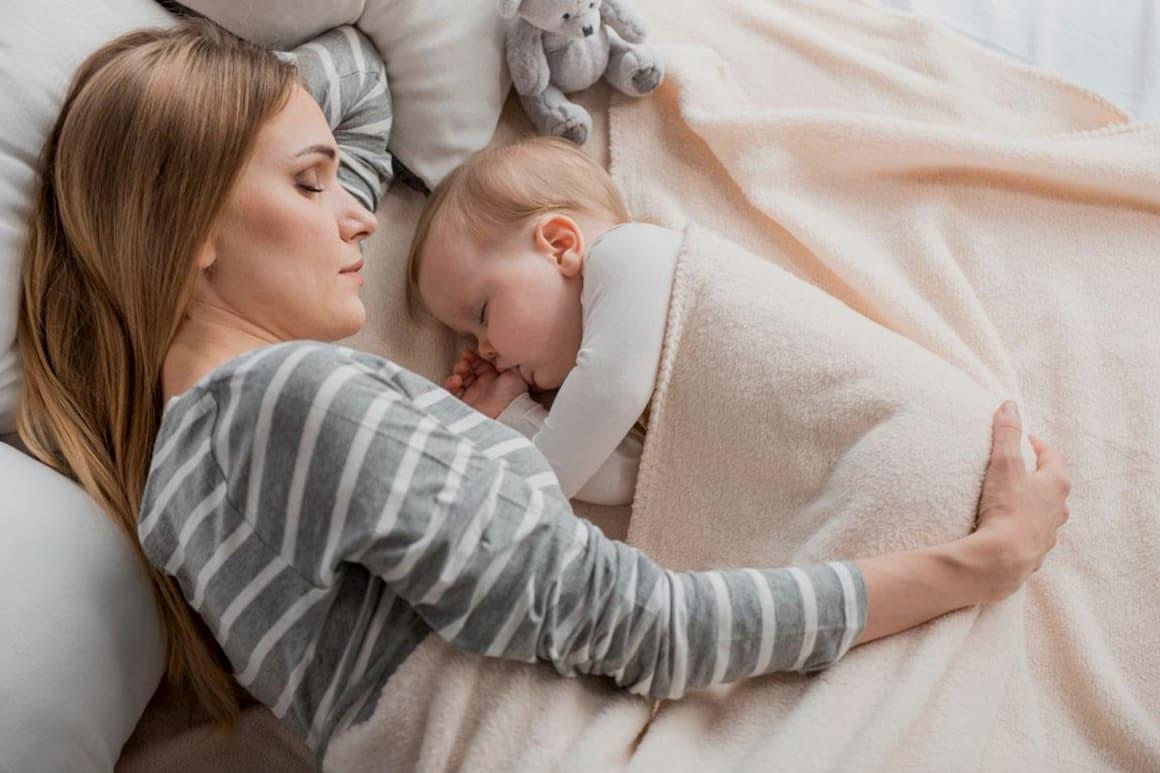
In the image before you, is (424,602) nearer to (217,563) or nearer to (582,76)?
(217,563)

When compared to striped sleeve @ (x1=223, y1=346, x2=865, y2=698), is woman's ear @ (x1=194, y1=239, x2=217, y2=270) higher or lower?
higher

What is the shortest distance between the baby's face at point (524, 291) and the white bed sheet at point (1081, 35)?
82cm

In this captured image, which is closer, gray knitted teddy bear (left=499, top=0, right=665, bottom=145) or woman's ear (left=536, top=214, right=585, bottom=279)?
woman's ear (left=536, top=214, right=585, bottom=279)

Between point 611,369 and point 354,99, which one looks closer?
point 611,369

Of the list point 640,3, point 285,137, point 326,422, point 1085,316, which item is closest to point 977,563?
point 1085,316

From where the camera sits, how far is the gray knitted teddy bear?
5.31ft

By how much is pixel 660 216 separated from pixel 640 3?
43 centimetres

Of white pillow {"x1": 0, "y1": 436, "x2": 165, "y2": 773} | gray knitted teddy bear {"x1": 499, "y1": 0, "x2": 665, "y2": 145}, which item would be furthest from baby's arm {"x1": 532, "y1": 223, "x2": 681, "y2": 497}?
white pillow {"x1": 0, "y1": 436, "x2": 165, "y2": 773}

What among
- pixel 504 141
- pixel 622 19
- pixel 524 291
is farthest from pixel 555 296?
pixel 622 19

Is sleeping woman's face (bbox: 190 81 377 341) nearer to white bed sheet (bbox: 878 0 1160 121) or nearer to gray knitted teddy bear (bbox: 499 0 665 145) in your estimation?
gray knitted teddy bear (bbox: 499 0 665 145)

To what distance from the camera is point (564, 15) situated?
5.13 feet

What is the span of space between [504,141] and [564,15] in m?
0.22

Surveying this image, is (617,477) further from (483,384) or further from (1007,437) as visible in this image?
(1007,437)

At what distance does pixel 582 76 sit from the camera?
65.8 inches
